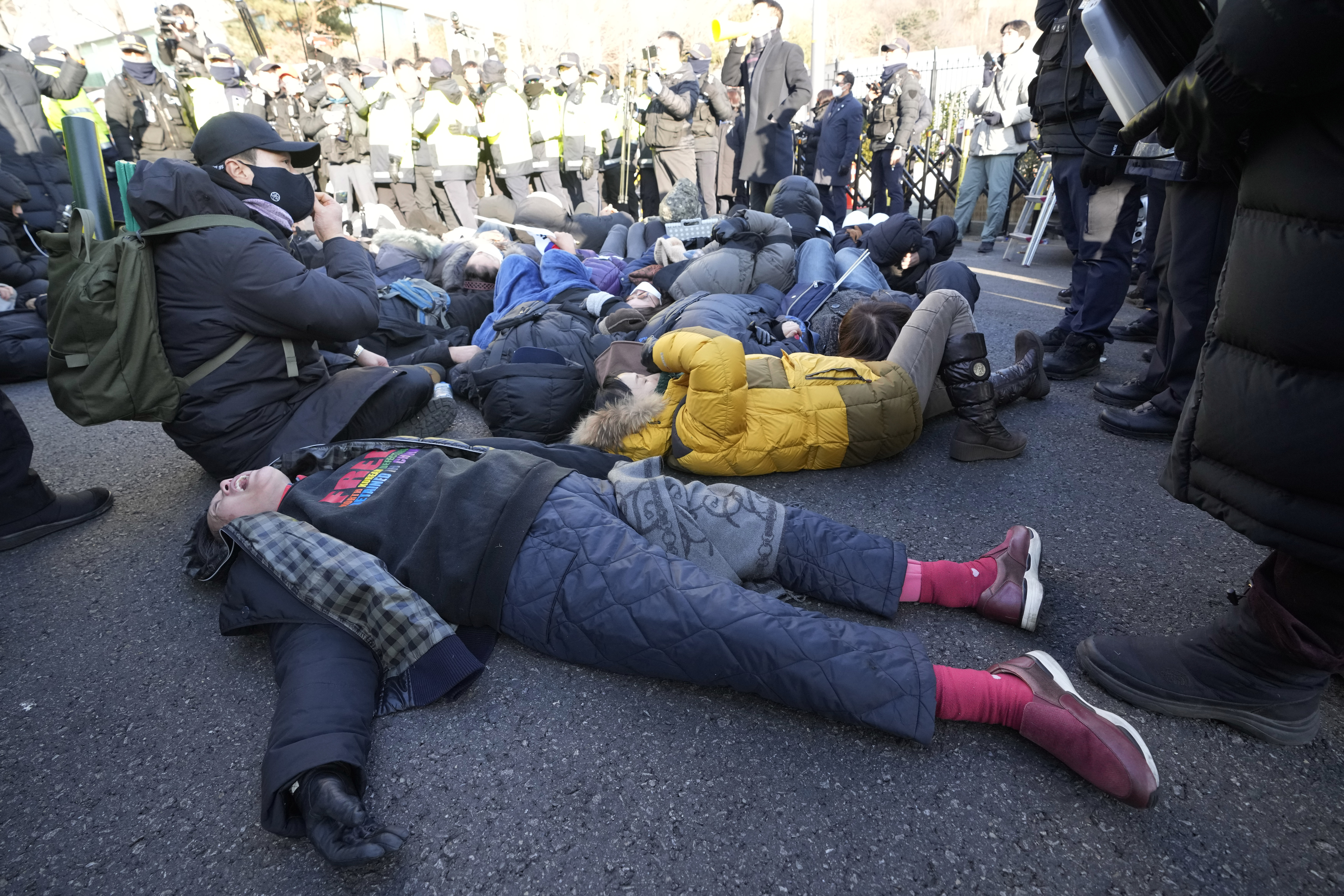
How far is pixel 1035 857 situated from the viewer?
123 centimetres

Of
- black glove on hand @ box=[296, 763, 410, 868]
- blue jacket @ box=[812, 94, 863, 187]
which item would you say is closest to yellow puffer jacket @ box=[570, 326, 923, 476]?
black glove on hand @ box=[296, 763, 410, 868]

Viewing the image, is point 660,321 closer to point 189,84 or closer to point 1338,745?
point 1338,745

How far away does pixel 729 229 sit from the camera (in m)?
4.25

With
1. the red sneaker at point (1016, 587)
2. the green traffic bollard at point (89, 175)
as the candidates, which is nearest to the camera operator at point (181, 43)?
the green traffic bollard at point (89, 175)

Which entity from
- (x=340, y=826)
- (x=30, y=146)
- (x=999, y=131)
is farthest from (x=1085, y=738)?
(x=30, y=146)

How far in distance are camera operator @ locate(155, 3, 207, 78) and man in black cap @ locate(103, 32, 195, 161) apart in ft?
0.91

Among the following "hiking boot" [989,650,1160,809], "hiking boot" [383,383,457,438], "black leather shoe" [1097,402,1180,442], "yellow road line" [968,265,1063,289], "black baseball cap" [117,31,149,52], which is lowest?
"hiking boot" [989,650,1160,809]

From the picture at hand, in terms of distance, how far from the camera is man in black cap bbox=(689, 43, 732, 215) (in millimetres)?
8141

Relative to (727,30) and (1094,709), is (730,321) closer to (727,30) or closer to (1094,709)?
(1094,709)

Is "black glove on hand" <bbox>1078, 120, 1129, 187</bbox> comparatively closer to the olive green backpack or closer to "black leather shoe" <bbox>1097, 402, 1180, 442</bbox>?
"black leather shoe" <bbox>1097, 402, 1180, 442</bbox>

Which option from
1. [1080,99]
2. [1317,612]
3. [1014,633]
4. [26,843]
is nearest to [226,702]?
[26,843]

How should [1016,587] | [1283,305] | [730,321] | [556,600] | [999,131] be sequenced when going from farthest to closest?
[999,131] → [730,321] → [1016,587] → [556,600] → [1283,305]

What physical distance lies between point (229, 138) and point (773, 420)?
2278mm

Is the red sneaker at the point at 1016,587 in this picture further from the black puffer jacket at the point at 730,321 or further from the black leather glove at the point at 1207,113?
the black puffer jacket at the point at 730,321
